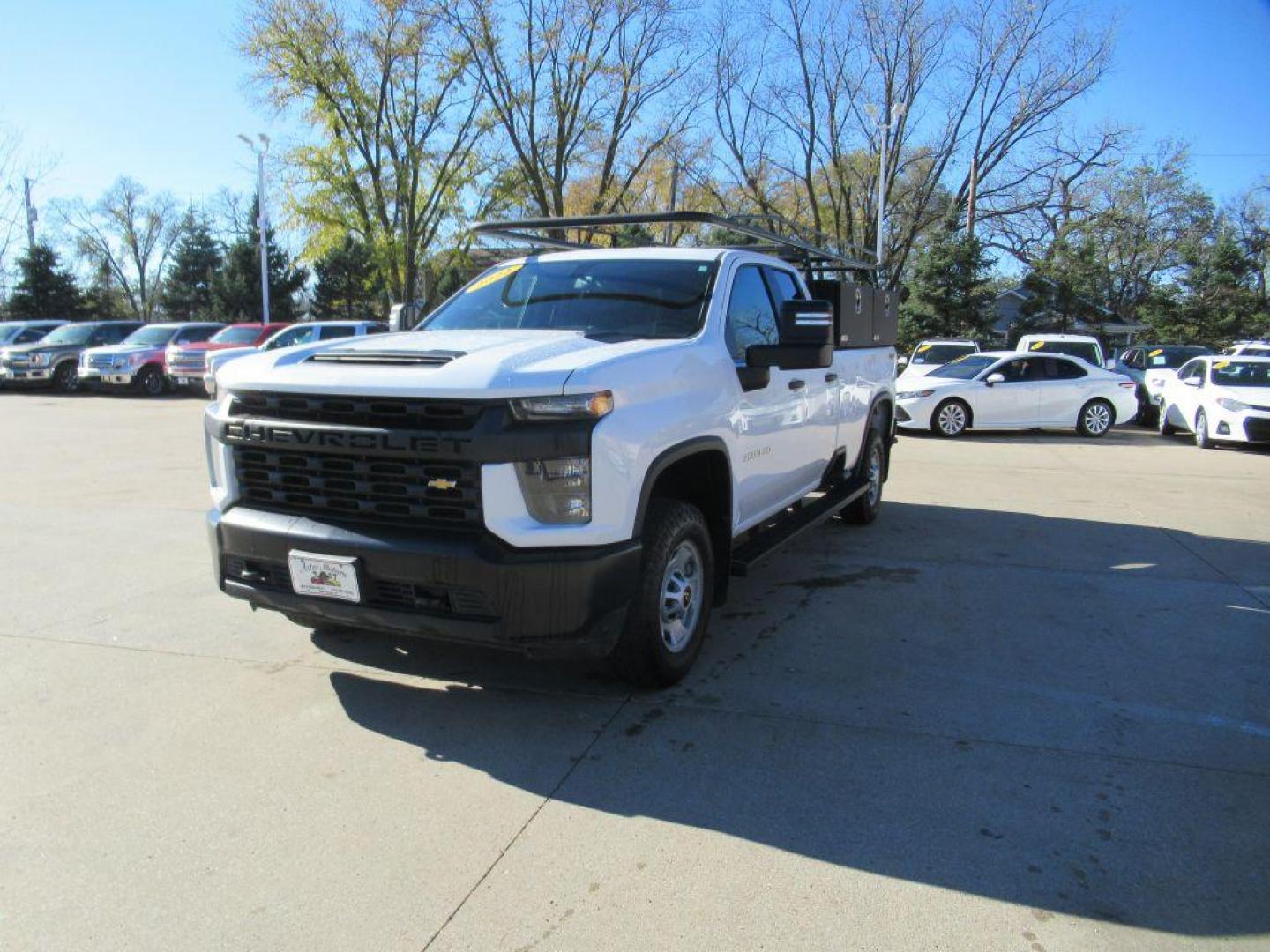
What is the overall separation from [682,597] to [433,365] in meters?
1.53

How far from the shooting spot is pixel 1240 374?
50.7 ft

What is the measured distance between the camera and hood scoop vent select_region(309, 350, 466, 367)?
3.77m

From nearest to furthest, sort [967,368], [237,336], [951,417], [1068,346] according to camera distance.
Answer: [951,417], [967,368], [1068,346], [237,336]

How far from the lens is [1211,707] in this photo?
163 inches

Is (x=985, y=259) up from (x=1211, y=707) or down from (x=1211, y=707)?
up

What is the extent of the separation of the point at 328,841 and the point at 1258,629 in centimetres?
513

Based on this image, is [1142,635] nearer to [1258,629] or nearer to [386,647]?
[1258,629]

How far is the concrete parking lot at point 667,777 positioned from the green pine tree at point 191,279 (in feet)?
164

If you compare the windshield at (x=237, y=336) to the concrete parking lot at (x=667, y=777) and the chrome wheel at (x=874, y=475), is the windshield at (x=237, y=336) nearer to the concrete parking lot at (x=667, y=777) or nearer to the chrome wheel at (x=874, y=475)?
the concrete parking lot at (x=667, y=777)

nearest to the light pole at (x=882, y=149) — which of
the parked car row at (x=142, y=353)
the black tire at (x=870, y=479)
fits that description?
the parked car row at (x=142, y=353)

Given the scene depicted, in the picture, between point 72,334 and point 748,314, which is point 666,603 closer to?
point 748,314

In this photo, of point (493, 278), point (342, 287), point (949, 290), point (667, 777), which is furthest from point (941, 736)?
point (342, 287)

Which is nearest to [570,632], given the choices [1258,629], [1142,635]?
[1142,635]

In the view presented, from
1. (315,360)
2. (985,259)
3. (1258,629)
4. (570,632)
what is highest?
(985,259)
